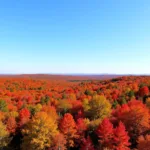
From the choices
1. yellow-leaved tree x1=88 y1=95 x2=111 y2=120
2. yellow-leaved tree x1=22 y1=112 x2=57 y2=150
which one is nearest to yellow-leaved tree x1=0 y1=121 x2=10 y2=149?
yellow-leaved tree x1=22 y1=112 x2=57 y2=150

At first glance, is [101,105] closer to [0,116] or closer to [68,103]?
[68,103]

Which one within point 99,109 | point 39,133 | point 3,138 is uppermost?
point 99,109

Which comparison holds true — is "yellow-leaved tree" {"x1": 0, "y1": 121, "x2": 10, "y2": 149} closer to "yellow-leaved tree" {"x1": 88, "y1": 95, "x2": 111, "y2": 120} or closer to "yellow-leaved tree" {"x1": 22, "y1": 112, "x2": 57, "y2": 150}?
"yellow-leaved tree" {"x1": 22, "y1": 112, "x2": 57, "y2": 150}

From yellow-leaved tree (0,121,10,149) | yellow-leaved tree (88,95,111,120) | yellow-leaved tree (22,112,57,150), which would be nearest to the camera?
yellow-leaved tree (22,112,57,150)

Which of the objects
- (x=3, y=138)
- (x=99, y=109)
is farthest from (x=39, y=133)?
(x=99, y=109)

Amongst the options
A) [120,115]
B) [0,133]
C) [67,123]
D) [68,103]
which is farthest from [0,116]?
[120,115]

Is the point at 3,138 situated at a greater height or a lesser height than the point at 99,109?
lesser

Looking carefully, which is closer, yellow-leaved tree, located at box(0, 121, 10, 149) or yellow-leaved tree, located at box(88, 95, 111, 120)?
yellow-leaved tree, located at box(0, 121, 10, 149)

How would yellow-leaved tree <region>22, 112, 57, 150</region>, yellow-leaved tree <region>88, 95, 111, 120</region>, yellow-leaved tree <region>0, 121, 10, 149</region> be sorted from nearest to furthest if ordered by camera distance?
yellow-leaved tree <region>22, 112, 57, 150</region>
yellow-leaved tree <region>0, 121, 10, 149</region>
yellow-leaved tree <region>88, 95, 111, 120</region>

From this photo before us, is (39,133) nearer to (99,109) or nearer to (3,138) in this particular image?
(3,138)
